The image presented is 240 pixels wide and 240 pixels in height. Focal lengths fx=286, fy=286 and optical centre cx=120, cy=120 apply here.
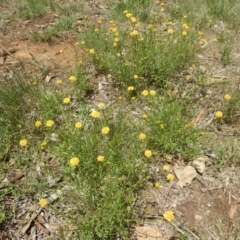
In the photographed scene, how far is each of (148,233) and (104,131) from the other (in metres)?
0.96

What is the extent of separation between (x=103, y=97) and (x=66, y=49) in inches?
47.9

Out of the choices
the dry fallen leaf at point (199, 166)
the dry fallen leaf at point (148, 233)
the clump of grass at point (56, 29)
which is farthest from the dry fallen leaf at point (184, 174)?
the clump of grass at point (56, 29)

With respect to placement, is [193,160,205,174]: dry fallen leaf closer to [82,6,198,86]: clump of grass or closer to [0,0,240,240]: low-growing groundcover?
[0,0,240,240]: low-growing groundcover

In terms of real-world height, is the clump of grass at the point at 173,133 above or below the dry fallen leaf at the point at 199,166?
above

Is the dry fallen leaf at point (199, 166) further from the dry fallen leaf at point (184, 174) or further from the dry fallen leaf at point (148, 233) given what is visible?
the dry fallen leaf at point (148, 233)

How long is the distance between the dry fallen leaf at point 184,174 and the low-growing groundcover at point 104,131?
0.12 meters

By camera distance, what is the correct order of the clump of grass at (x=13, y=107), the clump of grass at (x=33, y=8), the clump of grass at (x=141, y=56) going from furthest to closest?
the clump of grass at (x=33, y=8) → the clump of grass at (x=141, y=56) → the clump of grass at (x=13, y=107)

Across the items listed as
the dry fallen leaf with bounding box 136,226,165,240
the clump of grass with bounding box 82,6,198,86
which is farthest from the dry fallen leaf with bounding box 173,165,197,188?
the clump of grass with bounding box 82,6,198,86

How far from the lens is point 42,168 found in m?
2.77

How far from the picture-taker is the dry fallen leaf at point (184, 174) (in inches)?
106

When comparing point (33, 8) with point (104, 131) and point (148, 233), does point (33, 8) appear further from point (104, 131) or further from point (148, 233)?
point (148, 233)

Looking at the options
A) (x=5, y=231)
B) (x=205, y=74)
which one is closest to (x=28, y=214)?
(x=5, y=231)

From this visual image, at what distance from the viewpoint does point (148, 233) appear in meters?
2.37

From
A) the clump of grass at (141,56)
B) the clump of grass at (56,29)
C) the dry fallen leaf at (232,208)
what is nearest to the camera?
the dry fallen leaf at (232,208)
